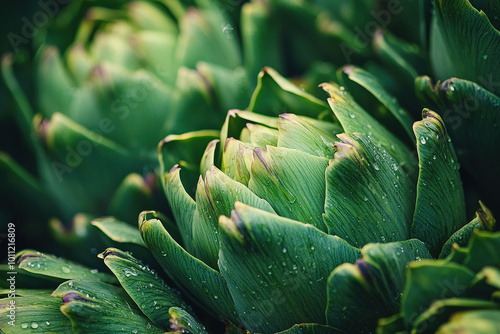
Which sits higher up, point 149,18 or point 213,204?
point 149,18

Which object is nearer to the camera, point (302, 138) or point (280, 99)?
point (302, 138)

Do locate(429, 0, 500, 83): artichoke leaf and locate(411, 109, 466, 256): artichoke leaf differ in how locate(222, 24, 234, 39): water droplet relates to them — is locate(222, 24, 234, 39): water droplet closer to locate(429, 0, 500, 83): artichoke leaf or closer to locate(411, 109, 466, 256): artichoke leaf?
locate(429, 0, 500, 83): artichoke leaf

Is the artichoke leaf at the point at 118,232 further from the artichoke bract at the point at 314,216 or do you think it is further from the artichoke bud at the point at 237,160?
the artichoke bud at the point at 237,160

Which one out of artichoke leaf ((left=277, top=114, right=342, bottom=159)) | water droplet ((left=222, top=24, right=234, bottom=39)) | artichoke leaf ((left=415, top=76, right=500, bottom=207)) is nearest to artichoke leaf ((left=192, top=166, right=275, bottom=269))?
artichoke leaf ((left=277, top=114, right=342, bottom=159))

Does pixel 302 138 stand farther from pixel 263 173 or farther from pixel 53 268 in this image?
pixel 53 268

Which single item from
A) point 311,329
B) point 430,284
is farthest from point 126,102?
point 430,284

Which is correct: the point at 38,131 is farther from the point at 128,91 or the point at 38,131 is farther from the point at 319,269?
the point at 319,269

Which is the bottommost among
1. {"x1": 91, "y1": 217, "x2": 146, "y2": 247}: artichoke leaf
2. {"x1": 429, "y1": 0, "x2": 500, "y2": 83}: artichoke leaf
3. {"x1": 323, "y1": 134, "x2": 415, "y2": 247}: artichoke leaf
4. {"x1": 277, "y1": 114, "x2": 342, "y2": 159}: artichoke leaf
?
{"x1": 91, "y1": 217, "x2": 146, "y2": 247}: artichoke leaf

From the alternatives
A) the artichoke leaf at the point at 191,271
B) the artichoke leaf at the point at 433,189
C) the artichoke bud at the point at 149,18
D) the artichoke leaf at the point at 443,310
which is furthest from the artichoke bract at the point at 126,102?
the artichoke leaf at the point at 443,310
